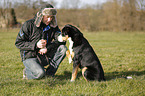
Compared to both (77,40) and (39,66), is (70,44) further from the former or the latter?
(39,66)

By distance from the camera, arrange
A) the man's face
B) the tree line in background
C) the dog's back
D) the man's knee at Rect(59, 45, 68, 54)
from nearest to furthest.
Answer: the dog's back < the man's face < the man's knee at Rect(59, 45, 68, 54) < the tree line in background

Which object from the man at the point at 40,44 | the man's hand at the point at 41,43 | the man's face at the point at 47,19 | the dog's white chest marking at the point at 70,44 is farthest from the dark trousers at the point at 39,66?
the man's face at the point at 47,19

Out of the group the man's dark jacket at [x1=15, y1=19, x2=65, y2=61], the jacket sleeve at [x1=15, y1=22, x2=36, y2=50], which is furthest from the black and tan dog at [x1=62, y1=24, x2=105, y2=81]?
the jacket sleeve at [x1=15, y1=22, x2=36, y2=50]

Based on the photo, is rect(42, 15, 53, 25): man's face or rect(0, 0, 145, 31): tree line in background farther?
rect(0, 0, 145, 31): tree line in background

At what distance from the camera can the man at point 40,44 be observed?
12.7ft

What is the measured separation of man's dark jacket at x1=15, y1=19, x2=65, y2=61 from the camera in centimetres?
391

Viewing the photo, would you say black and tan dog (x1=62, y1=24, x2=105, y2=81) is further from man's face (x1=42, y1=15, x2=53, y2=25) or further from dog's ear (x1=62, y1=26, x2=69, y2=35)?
man's face (x1=42, y1=15, x2=53, y2=25)

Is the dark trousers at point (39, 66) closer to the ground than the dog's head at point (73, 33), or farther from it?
closer to the ground

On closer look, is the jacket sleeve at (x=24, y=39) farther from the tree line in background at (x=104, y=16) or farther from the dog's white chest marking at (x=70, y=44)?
the tree line in background at (x=104, y=16)

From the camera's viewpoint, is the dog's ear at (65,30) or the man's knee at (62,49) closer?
the dog's ear at (65,30)

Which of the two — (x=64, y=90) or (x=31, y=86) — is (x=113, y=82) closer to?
(x=64, y=90)

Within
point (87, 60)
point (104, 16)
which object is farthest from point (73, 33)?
point (104, 16)

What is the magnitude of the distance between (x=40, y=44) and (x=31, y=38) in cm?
39

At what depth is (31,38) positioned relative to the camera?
4.05 m
